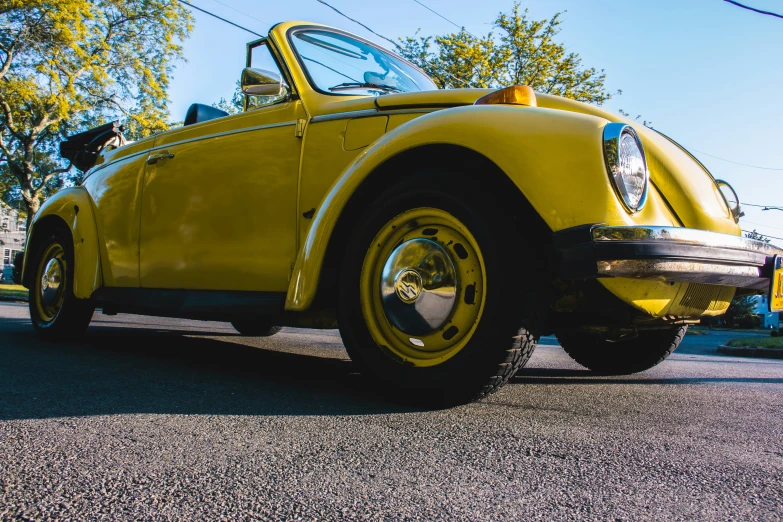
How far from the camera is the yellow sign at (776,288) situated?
8.11 feet

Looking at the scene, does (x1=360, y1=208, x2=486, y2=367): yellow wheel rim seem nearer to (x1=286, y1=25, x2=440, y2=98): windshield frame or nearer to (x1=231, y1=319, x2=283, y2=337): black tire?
(x1=286, y1=25, x2=440, y2=98): windshield frame

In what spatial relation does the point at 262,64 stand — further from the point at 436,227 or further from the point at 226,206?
the point at 436,227

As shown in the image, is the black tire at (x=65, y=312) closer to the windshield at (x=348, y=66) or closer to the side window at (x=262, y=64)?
the side window at (x=262, y=64)

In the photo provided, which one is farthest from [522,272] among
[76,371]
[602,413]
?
[76,371]

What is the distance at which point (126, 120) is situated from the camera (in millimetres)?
22422

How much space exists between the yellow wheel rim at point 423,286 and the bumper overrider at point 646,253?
0.34 metres

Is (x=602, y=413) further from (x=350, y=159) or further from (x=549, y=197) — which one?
(x=350, y=159)

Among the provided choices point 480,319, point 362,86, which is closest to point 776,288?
point 480,319

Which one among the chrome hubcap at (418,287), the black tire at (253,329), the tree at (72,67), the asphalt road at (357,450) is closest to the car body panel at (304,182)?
the chrome hubcap at (418,287)

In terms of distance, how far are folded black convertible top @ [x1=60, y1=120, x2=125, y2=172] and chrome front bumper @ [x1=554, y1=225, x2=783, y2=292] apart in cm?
437

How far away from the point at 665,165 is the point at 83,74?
22831mm

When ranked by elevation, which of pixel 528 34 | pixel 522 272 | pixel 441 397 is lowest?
pixel 441 397

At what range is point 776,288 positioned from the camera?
2.49m

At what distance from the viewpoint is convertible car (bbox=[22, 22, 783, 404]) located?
83.7 inches
